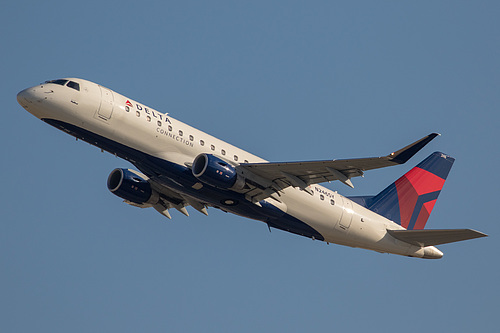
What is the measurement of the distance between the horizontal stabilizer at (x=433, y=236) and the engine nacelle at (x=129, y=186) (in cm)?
1545

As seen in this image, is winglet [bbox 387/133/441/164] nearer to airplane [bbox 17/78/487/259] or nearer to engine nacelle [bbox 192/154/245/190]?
airplane [bbox 17/78/487/259]

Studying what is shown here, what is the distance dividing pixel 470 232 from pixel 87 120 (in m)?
21.7

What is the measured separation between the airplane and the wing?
0.18ft

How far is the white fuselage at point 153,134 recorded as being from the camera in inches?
1469

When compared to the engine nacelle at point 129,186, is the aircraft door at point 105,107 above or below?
above

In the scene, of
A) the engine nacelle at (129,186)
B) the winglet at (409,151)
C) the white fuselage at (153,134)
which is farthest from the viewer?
the engine nacelle at (129,186)

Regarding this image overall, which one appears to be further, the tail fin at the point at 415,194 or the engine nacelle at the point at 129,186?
the tail fin at the point at 415,194

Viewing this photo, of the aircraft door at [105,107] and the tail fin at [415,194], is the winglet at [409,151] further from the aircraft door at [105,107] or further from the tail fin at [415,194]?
the aircraft door at [105,107]

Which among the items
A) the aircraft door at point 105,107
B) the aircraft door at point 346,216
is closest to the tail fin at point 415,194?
the aircraft door at point 346,216

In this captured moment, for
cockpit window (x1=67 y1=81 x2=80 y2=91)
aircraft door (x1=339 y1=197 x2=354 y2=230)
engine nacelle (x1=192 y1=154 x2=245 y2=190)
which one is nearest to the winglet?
engine nacelle (x1=192 y1=154 x2=245 y2=190)

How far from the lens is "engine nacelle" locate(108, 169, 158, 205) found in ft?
143

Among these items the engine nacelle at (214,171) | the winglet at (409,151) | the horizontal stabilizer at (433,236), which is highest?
the winglet at (409,151)

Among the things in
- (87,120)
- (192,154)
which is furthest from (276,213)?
(87,120)

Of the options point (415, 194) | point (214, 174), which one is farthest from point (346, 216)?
point (214, 174)
